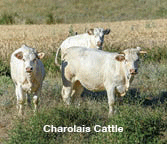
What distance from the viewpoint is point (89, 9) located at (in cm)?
4631

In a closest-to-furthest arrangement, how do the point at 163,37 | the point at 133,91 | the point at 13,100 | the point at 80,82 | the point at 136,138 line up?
the point at 136,138 < the point at 80,82 < the point at 13,100 < the point at 133,91 < the point at 163,37

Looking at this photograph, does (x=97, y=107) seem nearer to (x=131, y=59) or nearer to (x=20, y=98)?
(x=131, y=59)

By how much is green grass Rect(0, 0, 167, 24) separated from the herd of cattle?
97.2 ft

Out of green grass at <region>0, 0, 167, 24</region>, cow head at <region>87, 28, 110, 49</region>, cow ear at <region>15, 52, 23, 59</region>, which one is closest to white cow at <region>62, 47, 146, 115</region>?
cow ear at <region>15, 52, 23, 59</region>

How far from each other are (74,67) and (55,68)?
3660 mm

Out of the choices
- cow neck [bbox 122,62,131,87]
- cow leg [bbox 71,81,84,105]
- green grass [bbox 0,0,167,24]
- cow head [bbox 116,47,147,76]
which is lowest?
cow leg [bbox 71,81,84,105]

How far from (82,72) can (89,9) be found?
37205mm

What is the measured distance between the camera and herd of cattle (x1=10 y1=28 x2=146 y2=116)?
905cm

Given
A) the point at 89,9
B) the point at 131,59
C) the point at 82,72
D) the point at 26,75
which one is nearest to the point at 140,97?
the point at 82,72

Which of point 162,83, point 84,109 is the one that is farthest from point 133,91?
point 84,109

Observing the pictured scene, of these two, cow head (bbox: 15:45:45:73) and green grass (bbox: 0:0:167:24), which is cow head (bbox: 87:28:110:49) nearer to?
cow head (bbox: 15:45:45:73)

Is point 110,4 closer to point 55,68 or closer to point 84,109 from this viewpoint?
point 55,68

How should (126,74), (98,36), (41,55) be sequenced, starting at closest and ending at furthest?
(126,74)
(41,55)
(98,36)

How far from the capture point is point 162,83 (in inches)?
471
